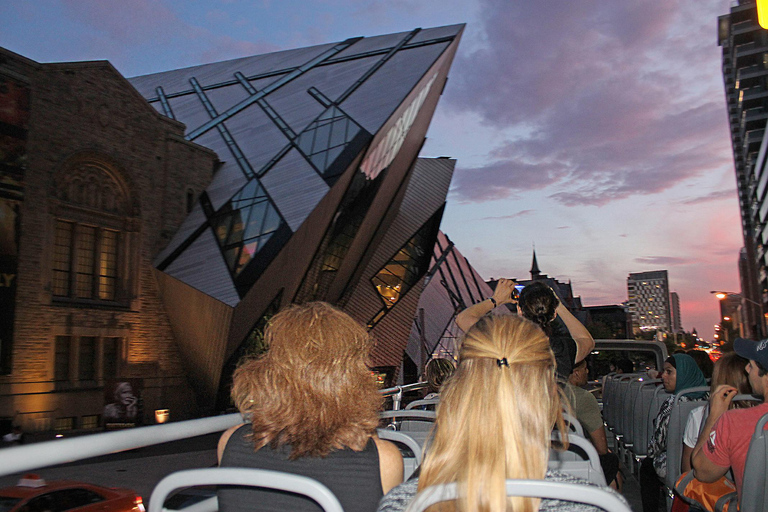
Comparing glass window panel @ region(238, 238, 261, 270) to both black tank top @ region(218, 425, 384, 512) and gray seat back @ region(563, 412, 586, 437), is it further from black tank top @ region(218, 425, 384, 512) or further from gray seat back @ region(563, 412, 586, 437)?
black tank top @ region(218, 425, 384, 512)

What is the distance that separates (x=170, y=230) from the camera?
25531 millimetres

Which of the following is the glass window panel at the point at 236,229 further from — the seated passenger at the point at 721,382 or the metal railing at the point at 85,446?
the metal railing at the point at 85,446

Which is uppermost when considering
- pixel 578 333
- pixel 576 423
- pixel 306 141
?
pixel 306 141

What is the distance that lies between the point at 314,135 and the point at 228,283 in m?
7.30

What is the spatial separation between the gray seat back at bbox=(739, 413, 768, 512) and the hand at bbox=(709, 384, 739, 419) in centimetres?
59

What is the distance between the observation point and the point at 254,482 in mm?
1644

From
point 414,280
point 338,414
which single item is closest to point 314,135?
point 414,280

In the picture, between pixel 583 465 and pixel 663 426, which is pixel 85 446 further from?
pixel 663 426

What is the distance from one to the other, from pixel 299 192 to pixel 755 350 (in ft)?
62.9

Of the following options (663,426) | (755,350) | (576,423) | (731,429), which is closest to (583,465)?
(576,423)

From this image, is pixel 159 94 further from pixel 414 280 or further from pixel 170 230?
pixel 414 280

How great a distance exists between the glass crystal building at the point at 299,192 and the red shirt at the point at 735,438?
17426 millimetres

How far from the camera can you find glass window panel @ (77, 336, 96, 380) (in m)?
22.1

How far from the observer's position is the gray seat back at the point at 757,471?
10.3ft
